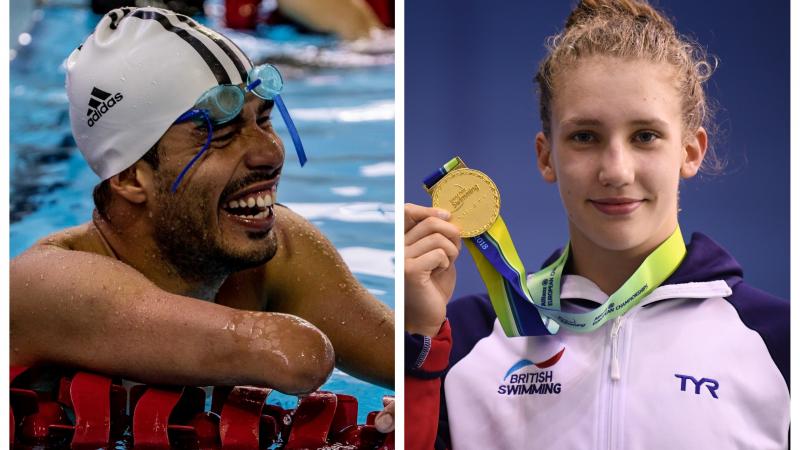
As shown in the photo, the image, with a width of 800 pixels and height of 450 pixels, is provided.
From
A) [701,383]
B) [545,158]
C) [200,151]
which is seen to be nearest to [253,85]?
[200,151]

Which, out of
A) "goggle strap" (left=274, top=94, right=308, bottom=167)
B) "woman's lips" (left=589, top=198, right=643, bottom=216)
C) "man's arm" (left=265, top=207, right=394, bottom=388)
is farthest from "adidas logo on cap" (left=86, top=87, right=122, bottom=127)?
"woman's lips" (left=589, top=198, right=643, bottom=216)

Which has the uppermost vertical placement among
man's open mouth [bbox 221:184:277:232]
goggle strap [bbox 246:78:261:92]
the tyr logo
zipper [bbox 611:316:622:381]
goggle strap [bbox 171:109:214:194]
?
goggle strap [bbox 246:78:261:92]

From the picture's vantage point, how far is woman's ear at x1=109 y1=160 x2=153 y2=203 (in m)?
3.25

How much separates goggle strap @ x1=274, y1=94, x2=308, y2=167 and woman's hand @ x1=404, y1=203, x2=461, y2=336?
15.3 inches

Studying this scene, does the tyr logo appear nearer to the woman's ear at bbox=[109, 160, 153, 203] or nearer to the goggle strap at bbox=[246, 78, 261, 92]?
the goggle strap at bbox=[246, 78, 261, 92]

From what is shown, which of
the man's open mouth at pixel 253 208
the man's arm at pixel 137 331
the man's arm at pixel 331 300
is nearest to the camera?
the man's arm at pixel 137 331

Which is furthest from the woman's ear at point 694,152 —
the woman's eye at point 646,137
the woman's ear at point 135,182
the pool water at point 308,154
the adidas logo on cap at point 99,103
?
the adidas logo on cap at point 99,103

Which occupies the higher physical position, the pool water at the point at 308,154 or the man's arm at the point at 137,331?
the pool water at the point at 308,154

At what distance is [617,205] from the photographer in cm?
333

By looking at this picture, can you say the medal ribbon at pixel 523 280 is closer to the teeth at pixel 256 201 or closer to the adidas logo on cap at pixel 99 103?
the teeth at pixel 256 201

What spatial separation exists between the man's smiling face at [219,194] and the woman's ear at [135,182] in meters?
0.03

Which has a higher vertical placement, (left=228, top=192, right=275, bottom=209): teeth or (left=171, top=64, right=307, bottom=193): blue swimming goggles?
(left=171, top=64, right=307, bottom=193): blue swimming goggles

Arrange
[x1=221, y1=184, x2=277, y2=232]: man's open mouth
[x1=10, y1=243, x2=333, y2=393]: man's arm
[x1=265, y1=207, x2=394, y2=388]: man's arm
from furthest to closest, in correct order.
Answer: [x1=265, y1=207, x2=394, y2=388]: man's arm < [x1=221, y1=184, x2=277, y2=232]: man's open mouth < [x1=10, y1=243, x2=333, y2=393]: man's arm

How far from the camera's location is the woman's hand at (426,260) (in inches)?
135
